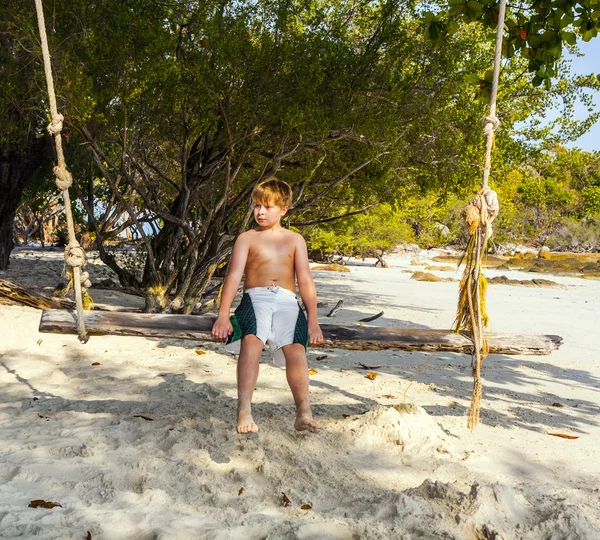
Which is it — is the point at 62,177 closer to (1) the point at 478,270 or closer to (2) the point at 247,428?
(2) the point at 247,428

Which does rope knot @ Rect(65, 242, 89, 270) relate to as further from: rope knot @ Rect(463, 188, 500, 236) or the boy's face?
rope knot @ Rect(463, 188, 500, 236)

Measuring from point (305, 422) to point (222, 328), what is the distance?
0.71 m

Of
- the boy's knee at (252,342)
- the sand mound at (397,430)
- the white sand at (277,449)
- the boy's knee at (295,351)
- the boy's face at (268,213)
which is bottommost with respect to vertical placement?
the white sand at (277,449)

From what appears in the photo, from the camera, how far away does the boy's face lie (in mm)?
3711

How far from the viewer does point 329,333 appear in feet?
12.7

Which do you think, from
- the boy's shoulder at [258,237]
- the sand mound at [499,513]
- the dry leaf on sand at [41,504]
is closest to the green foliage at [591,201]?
the boy's shoulder at [258,237]

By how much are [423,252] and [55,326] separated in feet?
120

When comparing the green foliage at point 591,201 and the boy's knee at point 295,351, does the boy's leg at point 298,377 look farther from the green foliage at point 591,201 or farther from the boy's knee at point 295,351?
the green foliage at point 591,201

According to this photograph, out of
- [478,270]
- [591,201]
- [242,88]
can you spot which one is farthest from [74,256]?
[591,201]

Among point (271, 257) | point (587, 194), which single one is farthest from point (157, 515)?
point (587, 194)

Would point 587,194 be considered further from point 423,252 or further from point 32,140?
point 32,140

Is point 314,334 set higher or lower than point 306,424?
higher

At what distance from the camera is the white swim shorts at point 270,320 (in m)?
3.62

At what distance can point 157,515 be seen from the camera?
2676mm
